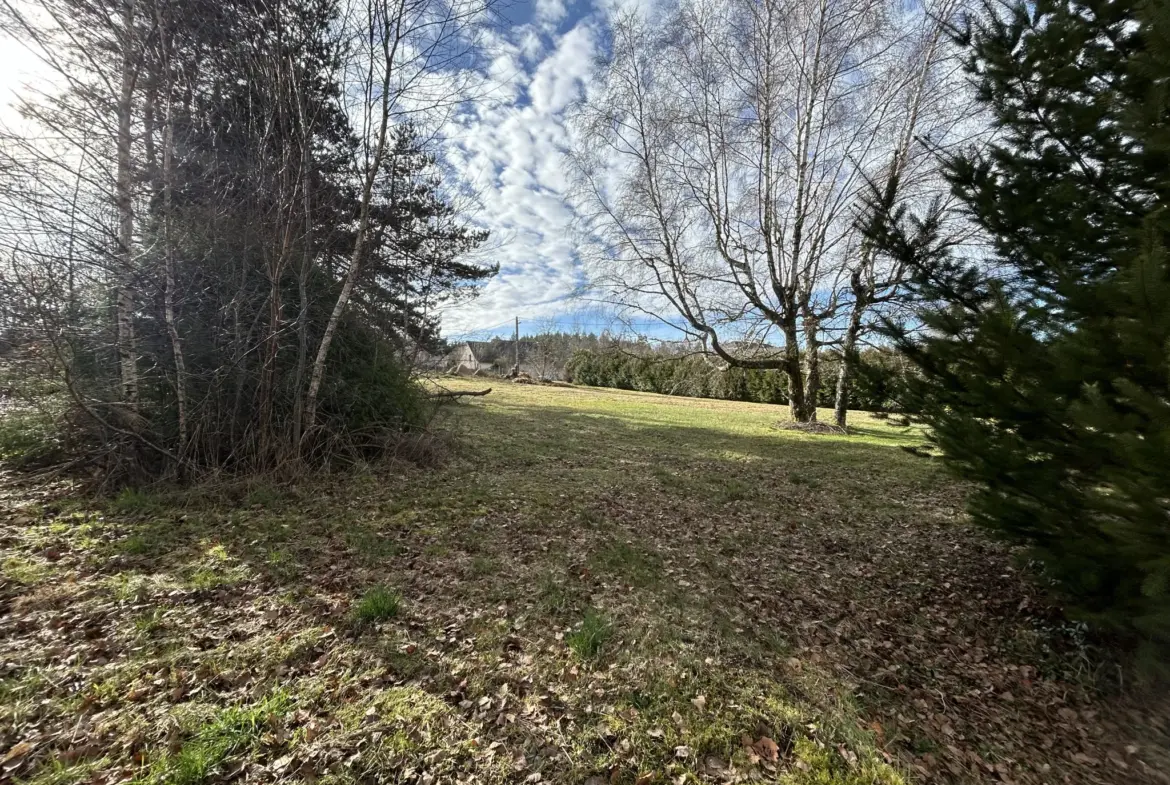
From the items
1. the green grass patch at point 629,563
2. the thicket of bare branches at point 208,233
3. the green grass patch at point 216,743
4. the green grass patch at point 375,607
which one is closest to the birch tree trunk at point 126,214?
the thicket of bare branches at point 208,233

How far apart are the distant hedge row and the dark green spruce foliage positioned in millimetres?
409

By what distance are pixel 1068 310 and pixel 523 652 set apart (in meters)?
3.71

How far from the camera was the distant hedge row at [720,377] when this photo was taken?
12.0 ft

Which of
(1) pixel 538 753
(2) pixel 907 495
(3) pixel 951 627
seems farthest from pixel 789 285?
(1) pixel 538 753

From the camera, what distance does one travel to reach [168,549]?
144 inches

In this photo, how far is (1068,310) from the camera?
2301 millimetres

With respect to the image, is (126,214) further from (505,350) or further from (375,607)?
(505,350)

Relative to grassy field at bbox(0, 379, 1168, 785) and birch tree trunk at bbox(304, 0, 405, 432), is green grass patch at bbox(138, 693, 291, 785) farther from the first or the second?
birch tree trunk at bbox(304, 0, 405, 432)

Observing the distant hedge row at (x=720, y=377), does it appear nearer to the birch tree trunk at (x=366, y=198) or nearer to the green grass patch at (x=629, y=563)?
the green grass patch at (x=629, y=563)

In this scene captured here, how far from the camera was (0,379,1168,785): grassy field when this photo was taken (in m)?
1.98

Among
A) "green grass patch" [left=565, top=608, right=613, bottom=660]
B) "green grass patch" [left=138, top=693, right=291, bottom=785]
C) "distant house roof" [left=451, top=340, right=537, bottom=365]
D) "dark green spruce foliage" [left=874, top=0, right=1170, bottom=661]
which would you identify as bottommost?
"green grass patch" [left=138, top=693, right=291, bottom=785]

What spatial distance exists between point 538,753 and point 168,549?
149 inches

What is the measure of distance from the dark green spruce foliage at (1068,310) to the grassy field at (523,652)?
2.95 ft

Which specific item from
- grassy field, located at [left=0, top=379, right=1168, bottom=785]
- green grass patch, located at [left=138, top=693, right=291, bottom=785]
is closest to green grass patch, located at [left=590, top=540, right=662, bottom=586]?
grassy field, located at [left=0, top=379, right=1168, bottom=785]
